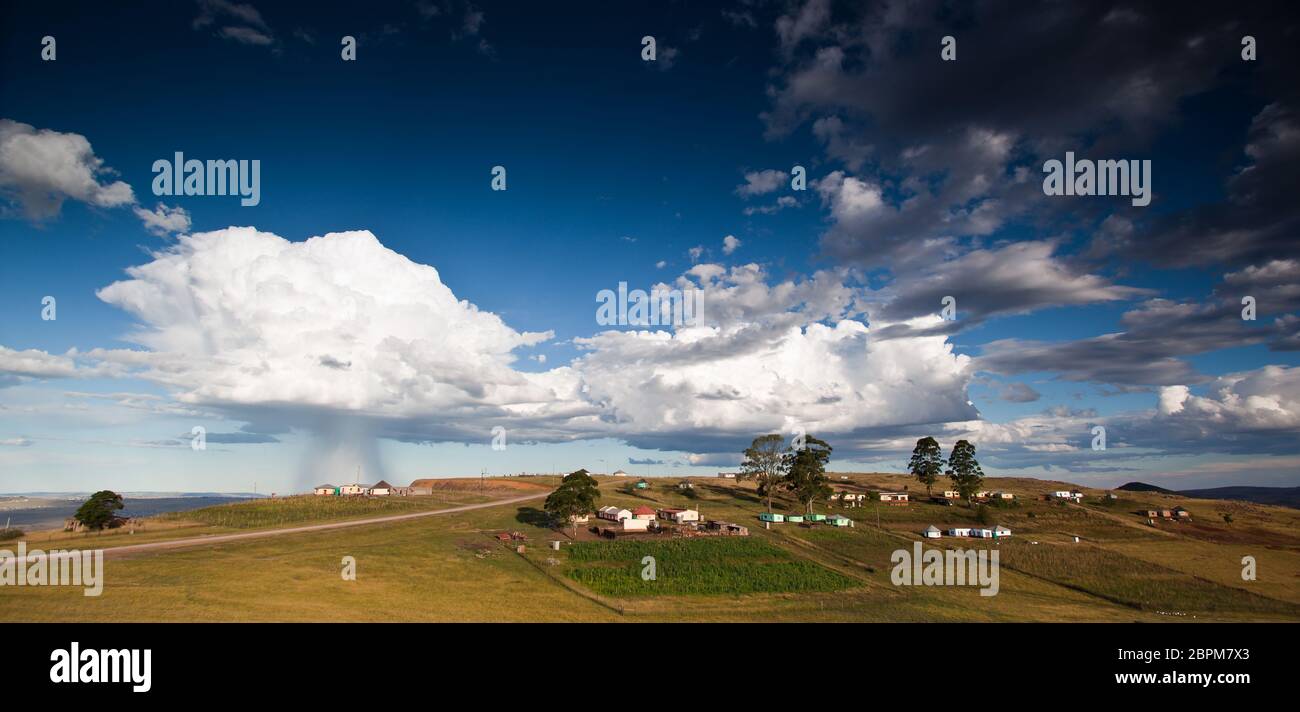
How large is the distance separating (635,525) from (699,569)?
23231 mm

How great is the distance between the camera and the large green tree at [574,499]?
81.3 meters

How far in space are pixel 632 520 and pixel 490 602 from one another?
143 ft

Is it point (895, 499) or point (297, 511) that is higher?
point (297, 511)

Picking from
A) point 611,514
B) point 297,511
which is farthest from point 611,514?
point 297,511

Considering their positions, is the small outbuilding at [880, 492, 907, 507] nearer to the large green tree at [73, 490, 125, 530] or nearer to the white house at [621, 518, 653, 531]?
the white house at [621, 518, 653, 531]

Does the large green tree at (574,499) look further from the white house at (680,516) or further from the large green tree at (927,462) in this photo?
the large green tree at (927,462)

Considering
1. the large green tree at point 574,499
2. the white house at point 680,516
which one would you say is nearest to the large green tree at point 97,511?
the large green tree at point 574,499

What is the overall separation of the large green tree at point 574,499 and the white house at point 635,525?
5.89m

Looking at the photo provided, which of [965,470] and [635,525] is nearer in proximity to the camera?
[635,525]

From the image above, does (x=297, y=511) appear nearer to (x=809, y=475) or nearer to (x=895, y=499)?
(x=809, y=475)

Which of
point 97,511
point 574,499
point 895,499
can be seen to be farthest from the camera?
point 895,499

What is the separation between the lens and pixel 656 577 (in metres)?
59.4
